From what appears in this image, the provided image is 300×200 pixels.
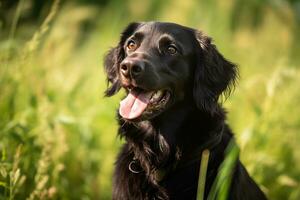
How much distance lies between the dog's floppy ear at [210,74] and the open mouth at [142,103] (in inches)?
10.6

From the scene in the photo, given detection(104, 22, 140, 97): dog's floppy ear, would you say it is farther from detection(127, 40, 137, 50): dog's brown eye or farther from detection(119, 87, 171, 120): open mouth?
detection(119, 87, 171, 120): open mouth

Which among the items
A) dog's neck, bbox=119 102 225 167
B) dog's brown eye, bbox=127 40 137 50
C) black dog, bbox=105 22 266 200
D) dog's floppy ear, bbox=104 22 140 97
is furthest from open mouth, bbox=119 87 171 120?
dog's floppy ear, bbox=104 22 140 97

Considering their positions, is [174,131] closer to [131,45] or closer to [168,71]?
[168,71]

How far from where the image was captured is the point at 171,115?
15.1 ft

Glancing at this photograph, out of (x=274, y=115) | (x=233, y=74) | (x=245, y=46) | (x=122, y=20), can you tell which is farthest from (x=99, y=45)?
(x=233, y=74)

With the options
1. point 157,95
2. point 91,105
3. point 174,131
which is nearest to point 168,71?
point 157,95

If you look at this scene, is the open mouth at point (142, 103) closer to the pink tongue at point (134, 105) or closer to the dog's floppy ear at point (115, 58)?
the pink tongue at point (134, 105)

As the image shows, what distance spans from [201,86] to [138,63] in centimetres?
64

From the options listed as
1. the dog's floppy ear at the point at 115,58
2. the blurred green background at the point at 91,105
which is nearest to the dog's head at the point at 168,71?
the dog's floppy ear at the point at 115,58

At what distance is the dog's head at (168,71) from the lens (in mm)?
4258

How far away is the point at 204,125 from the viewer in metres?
4.48

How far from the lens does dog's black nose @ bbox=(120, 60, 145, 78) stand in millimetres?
4156

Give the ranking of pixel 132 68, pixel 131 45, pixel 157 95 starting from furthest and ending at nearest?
pixel 131 45 < pixel 157 95 < pixel 132 68

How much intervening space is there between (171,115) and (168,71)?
1.15 feet
